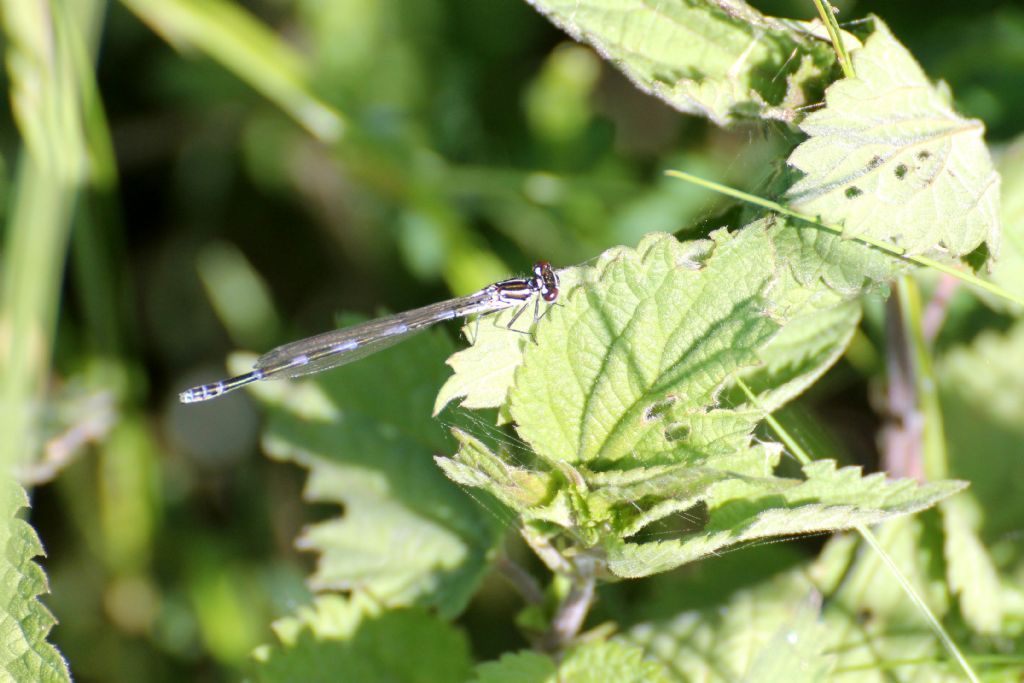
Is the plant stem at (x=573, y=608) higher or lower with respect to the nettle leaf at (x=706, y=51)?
lower

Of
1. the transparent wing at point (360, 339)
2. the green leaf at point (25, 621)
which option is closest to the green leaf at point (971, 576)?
the transparent wing at point (360, 339)

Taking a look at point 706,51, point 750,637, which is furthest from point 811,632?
point 706,51

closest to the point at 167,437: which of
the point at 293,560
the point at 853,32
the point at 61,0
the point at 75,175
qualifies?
the point at 293,560

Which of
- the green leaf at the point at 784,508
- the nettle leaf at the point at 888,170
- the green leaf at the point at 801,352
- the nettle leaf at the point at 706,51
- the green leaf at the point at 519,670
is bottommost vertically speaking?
the green leaf at the point at 519,670

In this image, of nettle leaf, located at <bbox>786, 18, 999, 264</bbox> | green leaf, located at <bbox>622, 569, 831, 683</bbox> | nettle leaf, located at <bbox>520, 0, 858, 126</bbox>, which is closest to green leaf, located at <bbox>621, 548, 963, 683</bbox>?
green leaf, located at <bbox>622, 569, 831, 683</bbox>

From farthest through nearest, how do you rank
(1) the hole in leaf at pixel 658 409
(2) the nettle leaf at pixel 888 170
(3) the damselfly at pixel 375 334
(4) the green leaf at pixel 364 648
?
1. (3) the damselfly at pixel 375 334
2. (4) the green leaf at pixel 364 648
3. (2) the nettle leaf at pixel 888 170
4. (1) the hole in leaf at pixel 658 409

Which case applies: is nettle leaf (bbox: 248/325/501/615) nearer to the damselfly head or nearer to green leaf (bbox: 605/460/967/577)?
the damselfly head

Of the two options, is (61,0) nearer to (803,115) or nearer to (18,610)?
(18,610)

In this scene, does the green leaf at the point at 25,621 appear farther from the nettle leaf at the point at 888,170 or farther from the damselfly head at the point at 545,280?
the nettle leaf at the point at 888,170
